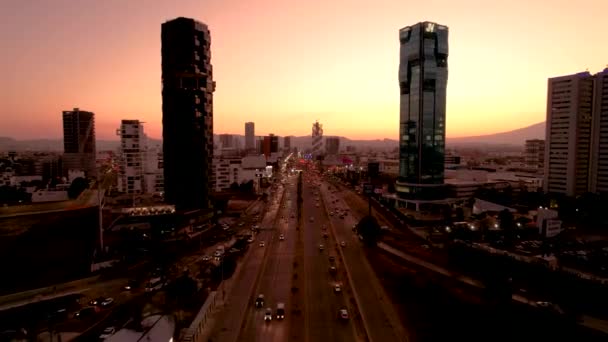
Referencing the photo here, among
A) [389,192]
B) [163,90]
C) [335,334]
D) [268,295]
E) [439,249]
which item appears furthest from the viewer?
[389,192]

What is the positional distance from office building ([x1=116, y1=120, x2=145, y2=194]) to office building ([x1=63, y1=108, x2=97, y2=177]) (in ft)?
110

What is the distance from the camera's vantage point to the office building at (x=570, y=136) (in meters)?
49.8

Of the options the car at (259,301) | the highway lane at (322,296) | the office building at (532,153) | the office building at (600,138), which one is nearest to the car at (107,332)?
the car at (259,301)

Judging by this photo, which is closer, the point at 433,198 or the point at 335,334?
the point at 335,334

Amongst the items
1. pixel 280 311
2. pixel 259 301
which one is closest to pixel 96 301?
pixel 259 301

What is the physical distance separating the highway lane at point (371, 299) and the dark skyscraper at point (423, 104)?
1916cm

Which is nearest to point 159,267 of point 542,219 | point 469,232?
point 469,232

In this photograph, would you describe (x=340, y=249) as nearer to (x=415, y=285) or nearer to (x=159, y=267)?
(x=415, y=285)

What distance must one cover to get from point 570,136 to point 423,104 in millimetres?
20982

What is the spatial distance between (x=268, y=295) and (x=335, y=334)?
18.1 ft

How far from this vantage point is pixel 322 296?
20.5 metres

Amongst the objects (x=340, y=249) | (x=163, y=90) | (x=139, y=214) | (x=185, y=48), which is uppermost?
(x=185, y=48)

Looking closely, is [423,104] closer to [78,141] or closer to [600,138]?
[600,138]

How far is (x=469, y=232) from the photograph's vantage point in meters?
33.0
